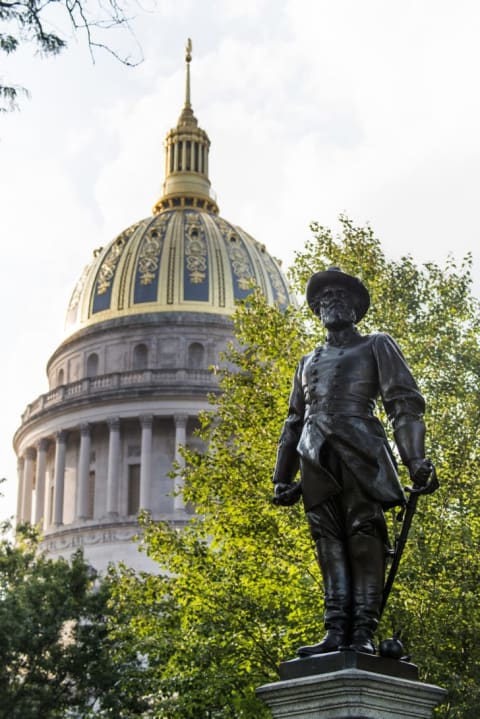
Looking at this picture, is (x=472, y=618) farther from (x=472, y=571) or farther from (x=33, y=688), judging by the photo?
(x=33, y=688)

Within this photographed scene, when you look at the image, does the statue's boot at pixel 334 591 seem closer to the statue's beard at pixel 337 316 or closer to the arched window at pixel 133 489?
the statue's beard at pixel 337 316

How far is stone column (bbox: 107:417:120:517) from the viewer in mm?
76000

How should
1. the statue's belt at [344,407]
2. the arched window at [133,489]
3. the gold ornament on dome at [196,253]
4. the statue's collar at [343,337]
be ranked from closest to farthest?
the statue's belt at [344,407]
the statue's collar at [343,337]
the arched window at [133,489]
the gold ornament on dome at [196,253]

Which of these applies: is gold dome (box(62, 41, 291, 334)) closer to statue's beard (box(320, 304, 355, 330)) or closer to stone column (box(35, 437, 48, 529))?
stone column (box(35, 437, 48, 529))

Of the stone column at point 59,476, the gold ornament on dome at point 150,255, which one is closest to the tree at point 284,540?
the stone column at point 59,476

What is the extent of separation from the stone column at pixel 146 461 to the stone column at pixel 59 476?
5656mm

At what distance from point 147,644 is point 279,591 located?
4.53 m

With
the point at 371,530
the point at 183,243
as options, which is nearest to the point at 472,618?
the point at 371,530

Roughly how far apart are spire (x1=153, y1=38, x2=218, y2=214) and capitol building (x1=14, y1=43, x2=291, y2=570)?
126 inches

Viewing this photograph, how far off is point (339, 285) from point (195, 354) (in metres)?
73.3

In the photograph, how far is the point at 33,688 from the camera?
115 feet

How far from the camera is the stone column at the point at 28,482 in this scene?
8319 cm

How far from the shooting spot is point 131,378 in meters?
79.8

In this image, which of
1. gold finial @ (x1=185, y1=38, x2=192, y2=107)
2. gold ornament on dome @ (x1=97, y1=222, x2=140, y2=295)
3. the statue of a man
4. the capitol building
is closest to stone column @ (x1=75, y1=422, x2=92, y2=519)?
the capitol building
